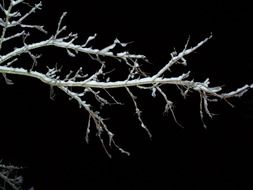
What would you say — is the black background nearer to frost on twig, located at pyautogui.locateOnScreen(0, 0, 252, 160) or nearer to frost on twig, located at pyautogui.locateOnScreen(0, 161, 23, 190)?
frost on twig, located at pyautogui.locateOnScreen(0, 161, 23, 190)

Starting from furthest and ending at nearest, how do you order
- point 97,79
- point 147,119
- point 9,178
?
point 147,119 → point 9,178 → point 97,79

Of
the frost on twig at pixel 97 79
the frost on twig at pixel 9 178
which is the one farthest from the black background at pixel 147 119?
the frost on twig at pixel 97 79

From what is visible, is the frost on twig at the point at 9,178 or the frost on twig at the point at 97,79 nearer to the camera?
the frost on twig at the point at 97,79

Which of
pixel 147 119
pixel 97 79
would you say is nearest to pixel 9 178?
pixel 147 119

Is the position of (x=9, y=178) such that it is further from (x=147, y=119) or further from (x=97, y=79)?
(x=97, y=79)

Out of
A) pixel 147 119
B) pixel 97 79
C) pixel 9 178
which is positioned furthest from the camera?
Answer: pixel 147 119

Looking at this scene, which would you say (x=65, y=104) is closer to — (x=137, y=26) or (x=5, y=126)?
(x=5, y=126)

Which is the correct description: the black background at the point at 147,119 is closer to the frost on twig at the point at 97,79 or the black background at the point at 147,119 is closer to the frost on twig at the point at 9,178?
the frost on twig at the point at 9,178

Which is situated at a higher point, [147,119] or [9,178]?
[147,119]

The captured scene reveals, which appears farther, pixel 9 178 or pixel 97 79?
pixel 9 178

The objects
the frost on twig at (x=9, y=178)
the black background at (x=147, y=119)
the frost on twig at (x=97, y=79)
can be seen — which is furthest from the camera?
the black background at (x=147, y=119)
